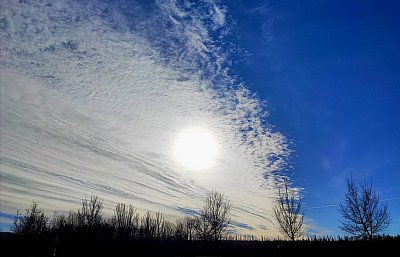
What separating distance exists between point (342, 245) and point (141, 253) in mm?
24669

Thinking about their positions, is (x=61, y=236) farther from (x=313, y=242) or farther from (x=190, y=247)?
(x=313, y=242)

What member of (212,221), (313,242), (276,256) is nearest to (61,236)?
(212,221)

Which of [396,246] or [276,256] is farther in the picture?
[276,256]

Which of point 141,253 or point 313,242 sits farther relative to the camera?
point 141,253

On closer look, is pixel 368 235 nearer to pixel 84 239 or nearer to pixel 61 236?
pixel 84 239

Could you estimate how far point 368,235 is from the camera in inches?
803

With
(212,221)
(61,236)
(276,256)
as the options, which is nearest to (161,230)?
(61,236)

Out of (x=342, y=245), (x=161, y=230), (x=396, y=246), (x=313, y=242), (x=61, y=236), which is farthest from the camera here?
(x=161, y=230)

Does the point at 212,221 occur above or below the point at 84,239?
above

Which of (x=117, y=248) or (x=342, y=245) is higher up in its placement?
(x=342, y=245)

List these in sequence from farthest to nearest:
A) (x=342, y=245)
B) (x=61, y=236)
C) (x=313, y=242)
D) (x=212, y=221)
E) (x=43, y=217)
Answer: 1. (x=43, y=217)
2. (x=61, y=236)
3. (x=212, y=221)
4. (x=313, y=242)
5. (x=342, y=245)

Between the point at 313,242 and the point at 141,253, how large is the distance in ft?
73.1

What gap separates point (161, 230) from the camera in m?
72.0

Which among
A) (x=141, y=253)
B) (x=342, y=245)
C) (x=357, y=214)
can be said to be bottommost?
(x=141, y=253)
